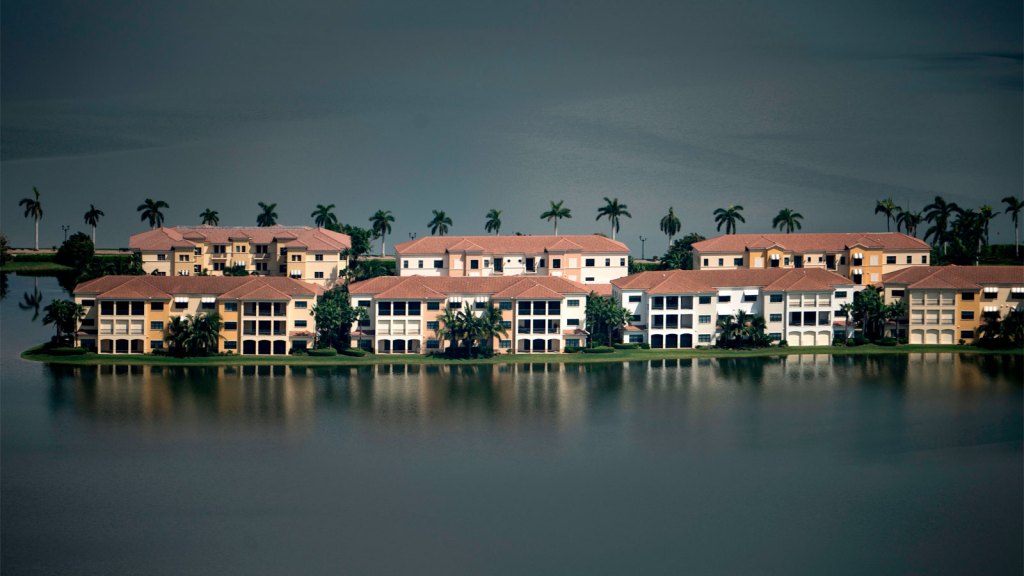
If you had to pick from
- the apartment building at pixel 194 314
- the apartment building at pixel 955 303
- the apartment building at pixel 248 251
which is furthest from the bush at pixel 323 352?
the apartment building at pixel 955 303

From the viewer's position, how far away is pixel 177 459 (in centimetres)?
5691

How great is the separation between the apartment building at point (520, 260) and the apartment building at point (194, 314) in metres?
23.7

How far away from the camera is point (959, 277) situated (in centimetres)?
9919

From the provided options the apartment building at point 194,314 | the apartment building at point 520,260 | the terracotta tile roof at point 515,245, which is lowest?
the apartment building at point 194,314

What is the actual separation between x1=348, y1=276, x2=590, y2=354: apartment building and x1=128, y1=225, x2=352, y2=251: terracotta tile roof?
70.5ft

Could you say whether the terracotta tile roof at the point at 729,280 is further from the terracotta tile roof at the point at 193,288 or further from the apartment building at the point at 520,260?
the terracotta tile roof at the point at 193,288

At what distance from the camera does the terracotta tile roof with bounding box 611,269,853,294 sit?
9728 cm

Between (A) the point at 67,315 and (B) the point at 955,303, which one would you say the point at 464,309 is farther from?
(B) the point at 955,303

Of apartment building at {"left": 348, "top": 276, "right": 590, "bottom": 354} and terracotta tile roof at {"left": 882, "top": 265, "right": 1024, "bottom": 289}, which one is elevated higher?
terracotta tile roof at {"left": 882, "top": 265, "right": 1024, "bottom": 289}

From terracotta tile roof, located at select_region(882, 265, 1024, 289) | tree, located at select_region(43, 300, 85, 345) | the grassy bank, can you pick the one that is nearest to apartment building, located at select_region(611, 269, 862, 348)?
the grassy bank

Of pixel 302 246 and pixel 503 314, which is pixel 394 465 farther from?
pixel 302 246

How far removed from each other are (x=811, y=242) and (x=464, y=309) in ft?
144

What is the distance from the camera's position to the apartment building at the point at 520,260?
114 m

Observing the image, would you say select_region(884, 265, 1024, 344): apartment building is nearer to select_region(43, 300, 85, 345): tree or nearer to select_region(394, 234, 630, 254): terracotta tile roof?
select_region(394, 234, 630, 254): terracotta tile roof
